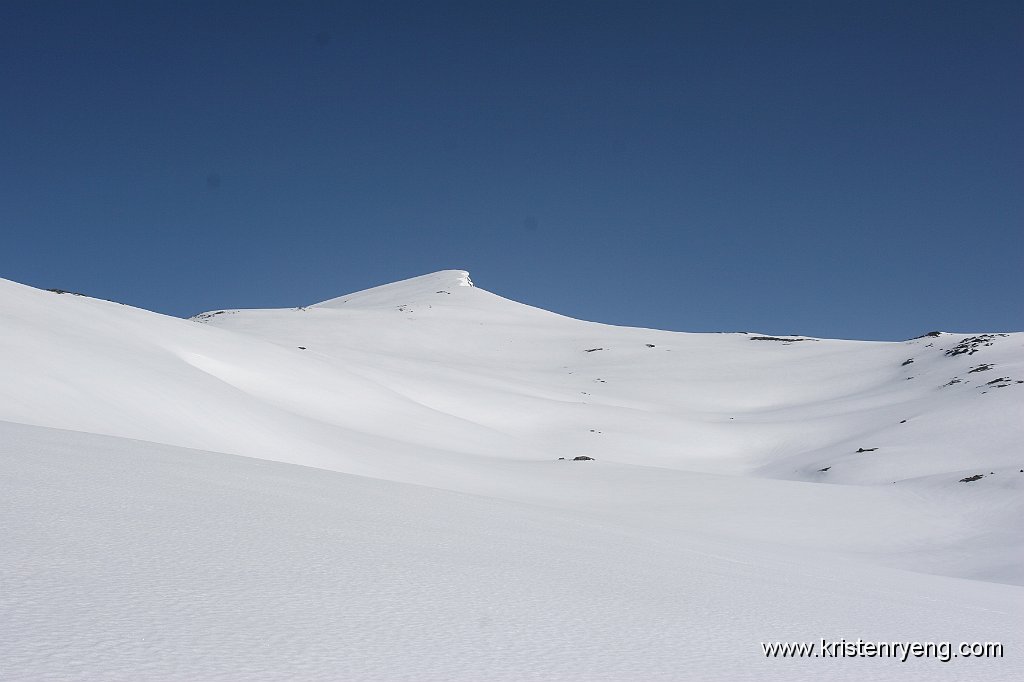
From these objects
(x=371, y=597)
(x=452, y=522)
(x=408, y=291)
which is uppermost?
(x=408, y=291)

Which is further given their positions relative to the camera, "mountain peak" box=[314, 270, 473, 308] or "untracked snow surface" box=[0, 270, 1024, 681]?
"mountain peak" box=[314, 270, 473, 308]

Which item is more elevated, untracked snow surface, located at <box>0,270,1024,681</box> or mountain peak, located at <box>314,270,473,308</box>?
mountain peak, located at <box>314,270,473,308</box>

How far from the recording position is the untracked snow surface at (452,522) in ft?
13.4

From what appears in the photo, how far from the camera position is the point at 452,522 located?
8.46 meters

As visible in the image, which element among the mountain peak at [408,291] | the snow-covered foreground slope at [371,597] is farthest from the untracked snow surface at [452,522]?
the mountain peak at [408,291]

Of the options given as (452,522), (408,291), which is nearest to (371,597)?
(452,522)

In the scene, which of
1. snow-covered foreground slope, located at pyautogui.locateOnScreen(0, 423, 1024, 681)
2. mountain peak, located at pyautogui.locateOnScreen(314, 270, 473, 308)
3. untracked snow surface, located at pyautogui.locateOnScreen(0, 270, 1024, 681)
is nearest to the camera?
snow-covered foreground slope, located at pyautogui.locateOnScreen(0, 423, 1024, 681)

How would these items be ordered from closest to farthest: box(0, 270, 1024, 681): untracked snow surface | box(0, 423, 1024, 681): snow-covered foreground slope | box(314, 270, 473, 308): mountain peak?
box(0, 423, 1024, 681): snow-covered foreground slope
box(0, 270, 1024, 681): untracked snow surface
box(314, 270, 473, 308): mountain peak

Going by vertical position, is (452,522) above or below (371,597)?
above

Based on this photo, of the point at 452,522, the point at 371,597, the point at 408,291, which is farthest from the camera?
the point at 408,291

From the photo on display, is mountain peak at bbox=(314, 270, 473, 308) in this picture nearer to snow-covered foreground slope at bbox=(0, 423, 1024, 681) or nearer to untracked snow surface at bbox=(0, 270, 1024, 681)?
untracked snow surface at bbox=(0, 270, 1024, 681)

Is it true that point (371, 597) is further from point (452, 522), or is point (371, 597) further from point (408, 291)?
point (408, 291)

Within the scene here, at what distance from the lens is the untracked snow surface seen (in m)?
4.07

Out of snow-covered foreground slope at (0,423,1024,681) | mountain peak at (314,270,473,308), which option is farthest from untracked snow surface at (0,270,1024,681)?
mountain peak at (314,270,473,308)
